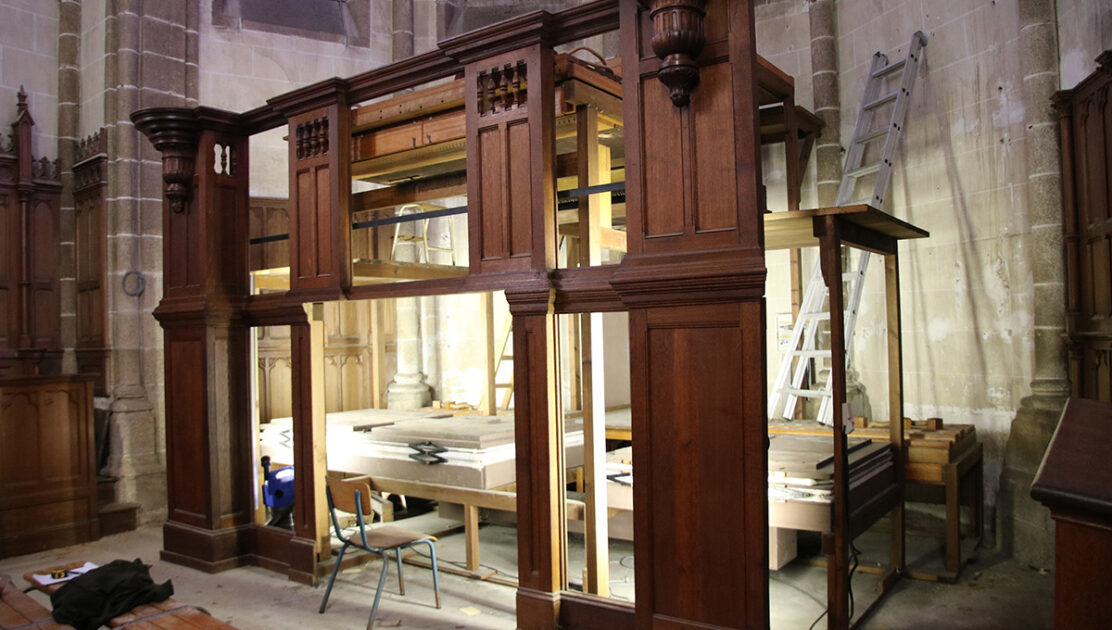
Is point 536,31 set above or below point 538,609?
above

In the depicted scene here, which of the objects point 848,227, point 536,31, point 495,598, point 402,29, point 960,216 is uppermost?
point 402,29

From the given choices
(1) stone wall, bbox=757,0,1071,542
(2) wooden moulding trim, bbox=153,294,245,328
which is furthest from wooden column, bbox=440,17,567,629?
(1) stone wall, bbox=757,0,1071,542

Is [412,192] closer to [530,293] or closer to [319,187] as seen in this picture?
[319,187]

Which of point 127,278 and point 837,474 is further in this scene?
point 127,278

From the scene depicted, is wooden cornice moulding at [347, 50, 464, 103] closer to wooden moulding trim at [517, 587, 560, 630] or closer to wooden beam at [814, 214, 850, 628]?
wooden beam at [814, 214, 850, 628]

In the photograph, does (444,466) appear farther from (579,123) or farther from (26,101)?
(26,101)

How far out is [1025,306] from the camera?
5801mm

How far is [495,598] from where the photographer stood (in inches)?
202

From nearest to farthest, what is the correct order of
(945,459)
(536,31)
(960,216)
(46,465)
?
(536,31) → (945,459) → (960,216) → (46,465)

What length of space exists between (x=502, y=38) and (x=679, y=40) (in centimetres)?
122

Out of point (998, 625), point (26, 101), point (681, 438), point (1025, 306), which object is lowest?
point (998, 625)

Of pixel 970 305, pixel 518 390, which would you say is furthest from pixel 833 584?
pixel 970 305

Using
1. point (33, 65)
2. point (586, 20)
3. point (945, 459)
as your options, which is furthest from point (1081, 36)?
point (33, 65)

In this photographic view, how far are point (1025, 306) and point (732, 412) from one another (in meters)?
3.65
